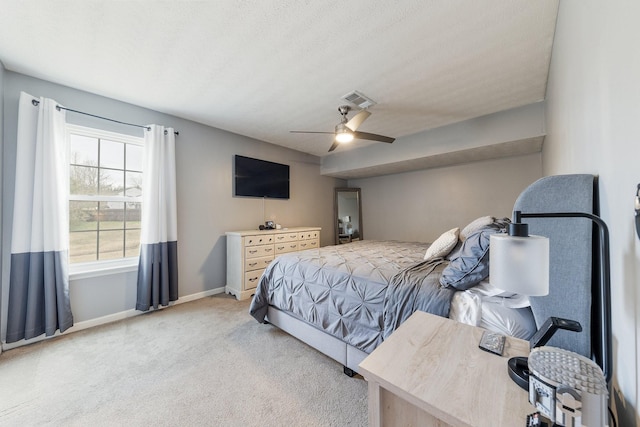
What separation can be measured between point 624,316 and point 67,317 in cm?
387

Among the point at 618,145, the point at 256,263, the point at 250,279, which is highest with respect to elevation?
the point at 618,145

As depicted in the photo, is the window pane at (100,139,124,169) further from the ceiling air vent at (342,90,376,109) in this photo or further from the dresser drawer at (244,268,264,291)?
the ceiling air vent at (342,90,376,109)

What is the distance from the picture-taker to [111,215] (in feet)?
9.32

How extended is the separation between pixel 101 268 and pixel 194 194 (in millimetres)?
1342

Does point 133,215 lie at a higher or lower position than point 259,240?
→ higher

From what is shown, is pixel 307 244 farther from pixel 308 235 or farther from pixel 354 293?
pixel 354 293

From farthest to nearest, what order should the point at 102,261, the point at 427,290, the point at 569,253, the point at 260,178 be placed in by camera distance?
1. the point at 260,178
2. the point at 102,261
3. the point at 427,290
4. the point at 569,253

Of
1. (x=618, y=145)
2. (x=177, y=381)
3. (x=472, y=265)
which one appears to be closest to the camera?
(x=618, y=145)

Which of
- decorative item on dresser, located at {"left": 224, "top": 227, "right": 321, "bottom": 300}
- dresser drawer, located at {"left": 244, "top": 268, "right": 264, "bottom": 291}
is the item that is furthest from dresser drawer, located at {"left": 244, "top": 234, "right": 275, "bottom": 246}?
dresser drawer, located at {"left": 244, "top": 268, "right": 264, "bottom": 291}

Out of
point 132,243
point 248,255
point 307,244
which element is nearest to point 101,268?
point 132,243

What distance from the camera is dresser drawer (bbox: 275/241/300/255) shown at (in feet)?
12.8

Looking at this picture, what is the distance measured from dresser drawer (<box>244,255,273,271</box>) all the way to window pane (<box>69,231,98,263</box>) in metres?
1.69

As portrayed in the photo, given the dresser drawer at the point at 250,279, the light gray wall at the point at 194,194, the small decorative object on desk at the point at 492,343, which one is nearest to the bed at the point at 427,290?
the small decorative object on desk at the point at 492,343

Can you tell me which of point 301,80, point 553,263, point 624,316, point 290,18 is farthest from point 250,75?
point 624,316
